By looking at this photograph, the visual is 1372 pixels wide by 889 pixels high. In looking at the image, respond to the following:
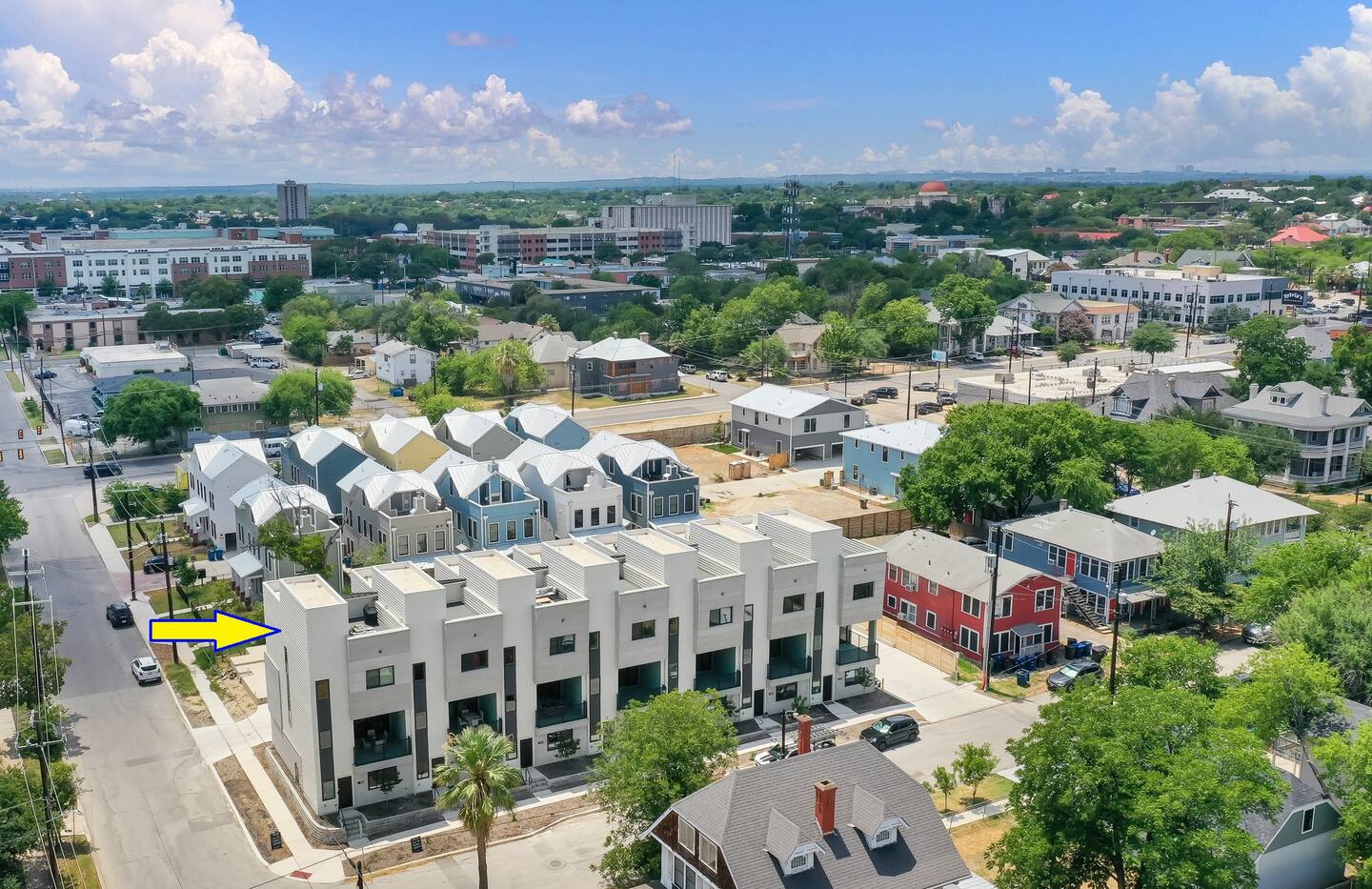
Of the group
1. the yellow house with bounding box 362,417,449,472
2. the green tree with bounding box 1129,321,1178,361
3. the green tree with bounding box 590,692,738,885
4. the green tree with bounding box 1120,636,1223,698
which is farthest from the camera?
the green tree with bounding box 1129,321,1178,361

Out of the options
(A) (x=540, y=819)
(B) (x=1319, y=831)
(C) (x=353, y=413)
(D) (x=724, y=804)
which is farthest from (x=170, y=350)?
(B) (x=1319, y=831)

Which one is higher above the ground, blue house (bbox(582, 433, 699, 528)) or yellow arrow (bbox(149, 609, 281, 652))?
blue house (bbox(582, 433, 699, 528))

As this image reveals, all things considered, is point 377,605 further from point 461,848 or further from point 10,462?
point 10,462

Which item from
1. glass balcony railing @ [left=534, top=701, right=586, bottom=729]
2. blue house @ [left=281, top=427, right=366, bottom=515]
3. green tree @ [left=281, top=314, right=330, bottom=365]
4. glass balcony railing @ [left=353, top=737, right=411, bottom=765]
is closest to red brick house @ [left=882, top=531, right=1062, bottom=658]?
glass balcony railing @ [left=534, top=701, right=586, bottom=729]

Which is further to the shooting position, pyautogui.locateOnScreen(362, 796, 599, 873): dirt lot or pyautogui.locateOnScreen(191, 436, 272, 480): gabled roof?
pyautogui.locateOnScreen(191, 436, 272, 480): gabled roof

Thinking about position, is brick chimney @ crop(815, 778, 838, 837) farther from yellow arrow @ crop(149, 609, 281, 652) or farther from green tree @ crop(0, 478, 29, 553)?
green tree @ crop(0, 478, 29, 553)

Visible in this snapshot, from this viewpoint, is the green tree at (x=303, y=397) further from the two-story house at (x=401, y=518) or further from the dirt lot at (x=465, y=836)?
the dirt lot at (x=465, y=836)
